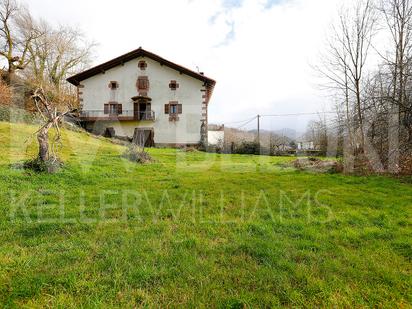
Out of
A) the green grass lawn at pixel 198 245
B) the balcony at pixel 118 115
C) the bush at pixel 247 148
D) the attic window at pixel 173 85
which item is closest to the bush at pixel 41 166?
the green grass lawn at pixel 198 245

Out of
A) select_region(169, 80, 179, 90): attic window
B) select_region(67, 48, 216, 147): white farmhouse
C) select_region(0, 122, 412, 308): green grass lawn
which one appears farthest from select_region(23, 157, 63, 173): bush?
select_region(169, 80, 179, 90): attic window

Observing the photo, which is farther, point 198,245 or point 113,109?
point 113,109

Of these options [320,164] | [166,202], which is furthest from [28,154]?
[320,164]

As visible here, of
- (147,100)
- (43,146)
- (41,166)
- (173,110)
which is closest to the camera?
(41,166)

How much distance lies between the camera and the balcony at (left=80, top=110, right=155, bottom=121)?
75.5 ft

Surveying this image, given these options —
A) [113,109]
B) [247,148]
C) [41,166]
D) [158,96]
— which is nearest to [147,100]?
[158,96]

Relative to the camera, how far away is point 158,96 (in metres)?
23.4

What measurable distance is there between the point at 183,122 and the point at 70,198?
18.4 metres

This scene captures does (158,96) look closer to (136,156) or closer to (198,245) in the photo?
(136,156)

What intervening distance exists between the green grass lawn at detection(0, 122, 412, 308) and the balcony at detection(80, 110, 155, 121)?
55.7 ft

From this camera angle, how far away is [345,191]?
6559 millimetres

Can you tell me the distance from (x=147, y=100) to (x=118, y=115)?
3.05 m

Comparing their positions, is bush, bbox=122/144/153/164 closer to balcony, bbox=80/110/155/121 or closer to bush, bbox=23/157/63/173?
bush, bbox=23/157/63/173

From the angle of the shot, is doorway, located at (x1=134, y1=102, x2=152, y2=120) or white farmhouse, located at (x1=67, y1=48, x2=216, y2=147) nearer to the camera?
doorway, located at (x1=134, y1=102, x2=152, y2=120)
